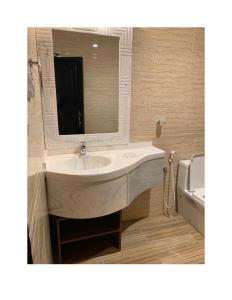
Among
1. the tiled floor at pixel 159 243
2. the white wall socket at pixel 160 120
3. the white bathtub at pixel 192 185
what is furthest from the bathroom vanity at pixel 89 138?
the white bathtub at pixel 192 185

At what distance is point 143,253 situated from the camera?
5.38 ft

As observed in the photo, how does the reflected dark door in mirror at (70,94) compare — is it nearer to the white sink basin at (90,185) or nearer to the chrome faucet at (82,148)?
the chrome faucet at (82,148)

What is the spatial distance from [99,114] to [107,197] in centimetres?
69

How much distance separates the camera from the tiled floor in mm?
1562

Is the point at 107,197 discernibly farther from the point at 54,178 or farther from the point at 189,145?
the point at 189,145

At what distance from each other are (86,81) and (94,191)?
85 cm

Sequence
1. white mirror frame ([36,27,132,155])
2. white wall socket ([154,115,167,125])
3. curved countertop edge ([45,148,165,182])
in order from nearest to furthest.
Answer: curved countertop edge ([45,148,165,182])
white mirror frame ([36,27,132,155])
white wall socket ([154,115,167,125])

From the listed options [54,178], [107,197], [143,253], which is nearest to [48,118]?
[54,178]

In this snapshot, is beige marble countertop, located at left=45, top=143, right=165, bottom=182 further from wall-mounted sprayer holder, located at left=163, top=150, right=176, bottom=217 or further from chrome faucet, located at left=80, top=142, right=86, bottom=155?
wall-mounted sprayer holder, located at left=163, top=150, right=176, bottom=217

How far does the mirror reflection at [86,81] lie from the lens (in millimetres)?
1424

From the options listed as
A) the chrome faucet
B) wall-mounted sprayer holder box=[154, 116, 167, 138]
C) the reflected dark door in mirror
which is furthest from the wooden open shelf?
wall-mounted sprayer holder box=[154, 116, 167, 138]

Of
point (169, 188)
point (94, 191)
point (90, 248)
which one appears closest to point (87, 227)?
point (90, 248)

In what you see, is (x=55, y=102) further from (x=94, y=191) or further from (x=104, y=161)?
(x=94, y=191)

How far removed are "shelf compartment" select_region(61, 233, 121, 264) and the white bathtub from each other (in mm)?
809
